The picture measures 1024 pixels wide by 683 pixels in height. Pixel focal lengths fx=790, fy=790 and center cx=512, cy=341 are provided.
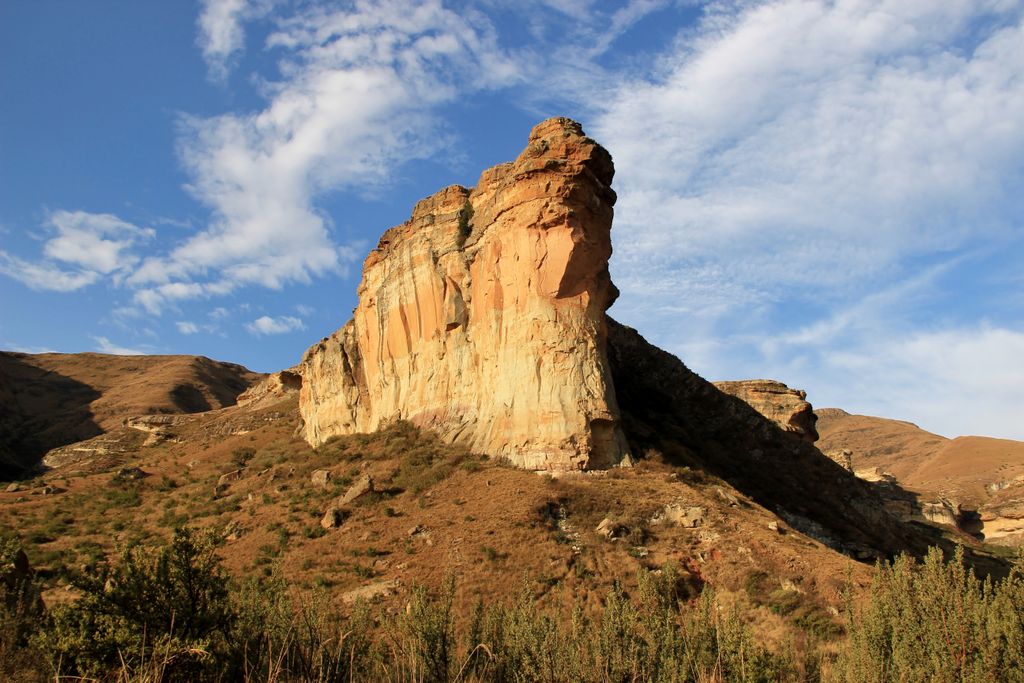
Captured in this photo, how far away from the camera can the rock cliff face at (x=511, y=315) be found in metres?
29.8

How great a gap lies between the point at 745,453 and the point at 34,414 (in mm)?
82076

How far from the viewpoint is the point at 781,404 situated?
51.0 meters

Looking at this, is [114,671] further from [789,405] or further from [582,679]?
[789,405]

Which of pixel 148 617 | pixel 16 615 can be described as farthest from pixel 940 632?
pixel 16 615

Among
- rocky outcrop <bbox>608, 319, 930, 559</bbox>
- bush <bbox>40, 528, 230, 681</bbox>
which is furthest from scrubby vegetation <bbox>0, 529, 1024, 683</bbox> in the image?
rocky outcrop <bbox>608, 319, 930, 559</bbox>

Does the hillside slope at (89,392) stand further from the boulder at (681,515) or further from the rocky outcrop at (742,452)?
the boulder at (681,515)

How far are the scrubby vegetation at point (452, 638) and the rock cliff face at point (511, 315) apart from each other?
13970 mm

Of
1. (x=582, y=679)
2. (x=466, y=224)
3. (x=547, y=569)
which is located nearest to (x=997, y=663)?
(x=582, y=679)

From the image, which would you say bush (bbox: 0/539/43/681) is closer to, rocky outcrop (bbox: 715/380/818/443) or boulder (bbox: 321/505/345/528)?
boulder (bbox: 321/505/345/528)

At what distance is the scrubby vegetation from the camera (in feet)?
39.0

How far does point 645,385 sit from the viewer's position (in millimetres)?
44625

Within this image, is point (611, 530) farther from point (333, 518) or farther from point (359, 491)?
point (359, 491)

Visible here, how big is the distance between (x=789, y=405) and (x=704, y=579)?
30.5m

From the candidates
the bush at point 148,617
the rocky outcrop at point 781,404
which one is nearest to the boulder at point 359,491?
the bush at point 148,617
